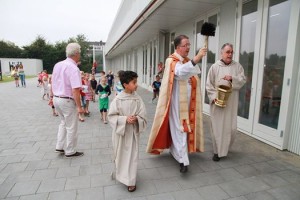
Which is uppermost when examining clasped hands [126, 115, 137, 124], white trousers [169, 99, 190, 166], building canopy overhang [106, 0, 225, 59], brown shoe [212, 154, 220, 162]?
building canopy overhang [106, 0, 225, 59]

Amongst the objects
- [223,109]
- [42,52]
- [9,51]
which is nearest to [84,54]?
[42,52]

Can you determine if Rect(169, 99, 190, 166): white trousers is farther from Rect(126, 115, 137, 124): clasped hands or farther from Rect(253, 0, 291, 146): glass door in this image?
Rect(253, 0, 291, 146): glass door

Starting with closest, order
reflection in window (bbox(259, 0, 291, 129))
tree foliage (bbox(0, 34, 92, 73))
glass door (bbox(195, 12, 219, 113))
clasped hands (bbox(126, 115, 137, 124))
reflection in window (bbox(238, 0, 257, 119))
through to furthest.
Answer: clasped hands (bbox(126, 115, 137, 124)) → reflection in window (bbox(259, 0, 291, 129)) → reflection in window (bbox(238, 0, 257, 119)) → glass door (bbox(195, 12, 219, 113)) → tree foliage (bbox(0, 34, 92, 73))

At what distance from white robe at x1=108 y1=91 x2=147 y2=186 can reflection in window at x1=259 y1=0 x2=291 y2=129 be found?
9.31 feet

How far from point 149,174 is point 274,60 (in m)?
3.14

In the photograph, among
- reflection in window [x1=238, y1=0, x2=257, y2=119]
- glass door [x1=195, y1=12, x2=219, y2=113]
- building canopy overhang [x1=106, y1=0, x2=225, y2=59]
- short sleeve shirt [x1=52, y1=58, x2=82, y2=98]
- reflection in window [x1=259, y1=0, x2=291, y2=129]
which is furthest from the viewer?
glass door [x1=195, y1=12, x2=219, y2=113]

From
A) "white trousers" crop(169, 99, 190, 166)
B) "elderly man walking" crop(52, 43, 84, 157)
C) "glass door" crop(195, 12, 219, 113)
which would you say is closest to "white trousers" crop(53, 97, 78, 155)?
"elderly man walking" crop(52, 43, 84, 157)

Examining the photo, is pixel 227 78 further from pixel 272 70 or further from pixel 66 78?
pixel 66 78

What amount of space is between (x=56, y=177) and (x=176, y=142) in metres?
1.73

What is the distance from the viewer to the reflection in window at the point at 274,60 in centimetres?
404

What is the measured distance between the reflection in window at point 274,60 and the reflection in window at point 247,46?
45 cm

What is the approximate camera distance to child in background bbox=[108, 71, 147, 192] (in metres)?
2.69

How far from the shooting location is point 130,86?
8.87 ft

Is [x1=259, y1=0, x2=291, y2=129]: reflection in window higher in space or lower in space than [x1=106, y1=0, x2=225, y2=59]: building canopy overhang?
lower
